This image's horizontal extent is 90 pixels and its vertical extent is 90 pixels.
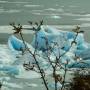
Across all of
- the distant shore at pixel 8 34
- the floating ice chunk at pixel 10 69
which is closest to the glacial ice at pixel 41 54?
the floating ice chunk at pixel 10 69

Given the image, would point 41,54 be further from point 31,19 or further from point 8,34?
point 31,19

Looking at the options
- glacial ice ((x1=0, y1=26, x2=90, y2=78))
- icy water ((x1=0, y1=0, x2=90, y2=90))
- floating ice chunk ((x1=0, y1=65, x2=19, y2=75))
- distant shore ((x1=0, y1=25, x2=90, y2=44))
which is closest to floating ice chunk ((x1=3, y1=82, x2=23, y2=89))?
icy water ((x1=0, y1=0, x2=90, y2=90))

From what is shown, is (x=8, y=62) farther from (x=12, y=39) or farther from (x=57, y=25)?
(x=57, y=25)

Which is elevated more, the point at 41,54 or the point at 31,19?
the point at 31,19

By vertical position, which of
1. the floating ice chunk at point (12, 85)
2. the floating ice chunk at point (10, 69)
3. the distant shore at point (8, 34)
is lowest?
the floating ice chunk at point (12, 85)

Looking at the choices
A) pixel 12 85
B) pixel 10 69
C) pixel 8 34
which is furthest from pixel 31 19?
pixel 12 85

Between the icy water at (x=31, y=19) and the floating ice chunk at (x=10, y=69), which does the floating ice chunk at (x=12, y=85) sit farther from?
the floating ice chunk at (x=10, y=69)

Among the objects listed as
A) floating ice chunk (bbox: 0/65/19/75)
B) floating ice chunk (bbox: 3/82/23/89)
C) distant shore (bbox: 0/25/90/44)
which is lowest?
floating ice chunk (bbox: 3/82/23/89)

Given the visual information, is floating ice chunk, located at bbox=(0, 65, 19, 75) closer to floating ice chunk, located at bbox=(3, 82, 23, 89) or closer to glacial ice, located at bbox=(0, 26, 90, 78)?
glacial ice, located at bbox=(0, 26, 90, 78)

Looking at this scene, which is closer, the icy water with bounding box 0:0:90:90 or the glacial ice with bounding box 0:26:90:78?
the icy water with bounding box 0:0:90:90

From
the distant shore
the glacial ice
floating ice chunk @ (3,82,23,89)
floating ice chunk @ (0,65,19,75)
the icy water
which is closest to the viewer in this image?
floating ice chunk @ (3,82,23,89)

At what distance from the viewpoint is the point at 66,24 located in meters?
16.2

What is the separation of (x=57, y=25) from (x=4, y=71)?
806cm

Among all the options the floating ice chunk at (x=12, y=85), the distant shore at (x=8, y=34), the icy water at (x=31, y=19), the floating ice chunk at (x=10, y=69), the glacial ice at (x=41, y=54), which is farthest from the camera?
the distant shore at (x=8, y=34)
